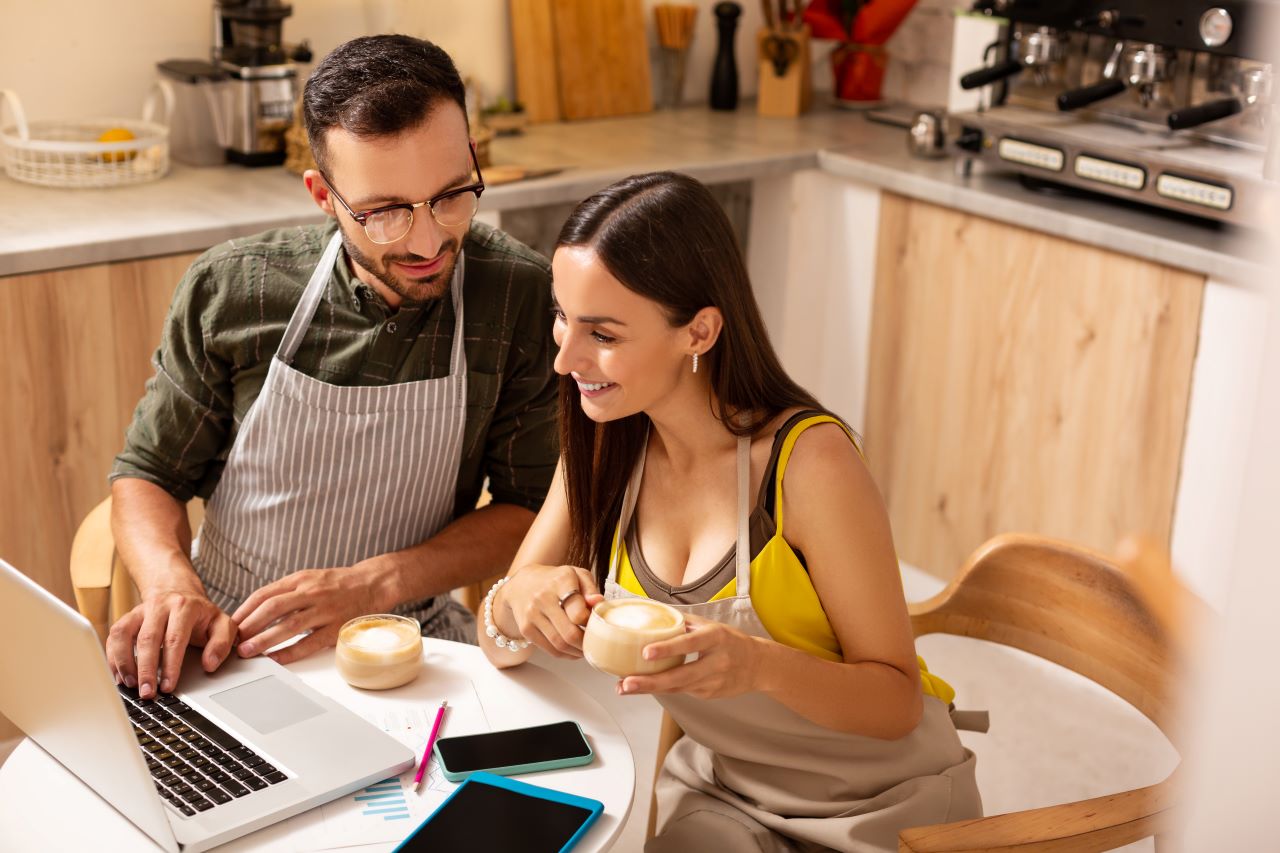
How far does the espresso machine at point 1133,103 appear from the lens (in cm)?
244

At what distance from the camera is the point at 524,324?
5.89 feet

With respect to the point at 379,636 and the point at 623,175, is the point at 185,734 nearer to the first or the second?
the point at 379,636

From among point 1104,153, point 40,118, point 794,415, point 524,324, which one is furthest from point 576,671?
point 40,118

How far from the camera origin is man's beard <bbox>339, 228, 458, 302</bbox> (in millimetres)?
1656

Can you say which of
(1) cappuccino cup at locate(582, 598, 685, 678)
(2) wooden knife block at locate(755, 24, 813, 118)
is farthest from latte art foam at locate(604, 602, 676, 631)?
(2) wooden knife block at locate(755, 24, 813, 118)

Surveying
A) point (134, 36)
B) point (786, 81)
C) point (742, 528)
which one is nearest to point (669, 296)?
point (742, 528)

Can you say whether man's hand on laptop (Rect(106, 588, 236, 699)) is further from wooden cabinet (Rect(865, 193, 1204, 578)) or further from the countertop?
wooden cabinet (Rect(865, 193, 1204, 578))

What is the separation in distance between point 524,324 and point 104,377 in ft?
3.19

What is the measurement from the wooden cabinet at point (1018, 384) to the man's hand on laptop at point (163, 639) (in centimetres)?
178

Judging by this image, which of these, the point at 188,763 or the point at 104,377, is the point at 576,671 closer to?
the point at 104,377

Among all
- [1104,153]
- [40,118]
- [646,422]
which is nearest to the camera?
[646,422]

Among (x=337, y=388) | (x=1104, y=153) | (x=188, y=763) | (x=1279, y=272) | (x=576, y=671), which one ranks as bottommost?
(x=576, y=671)

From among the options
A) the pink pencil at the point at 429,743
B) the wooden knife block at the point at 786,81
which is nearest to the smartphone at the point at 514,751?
the pink pencil at the point at 429,743

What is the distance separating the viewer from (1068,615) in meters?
1.62
